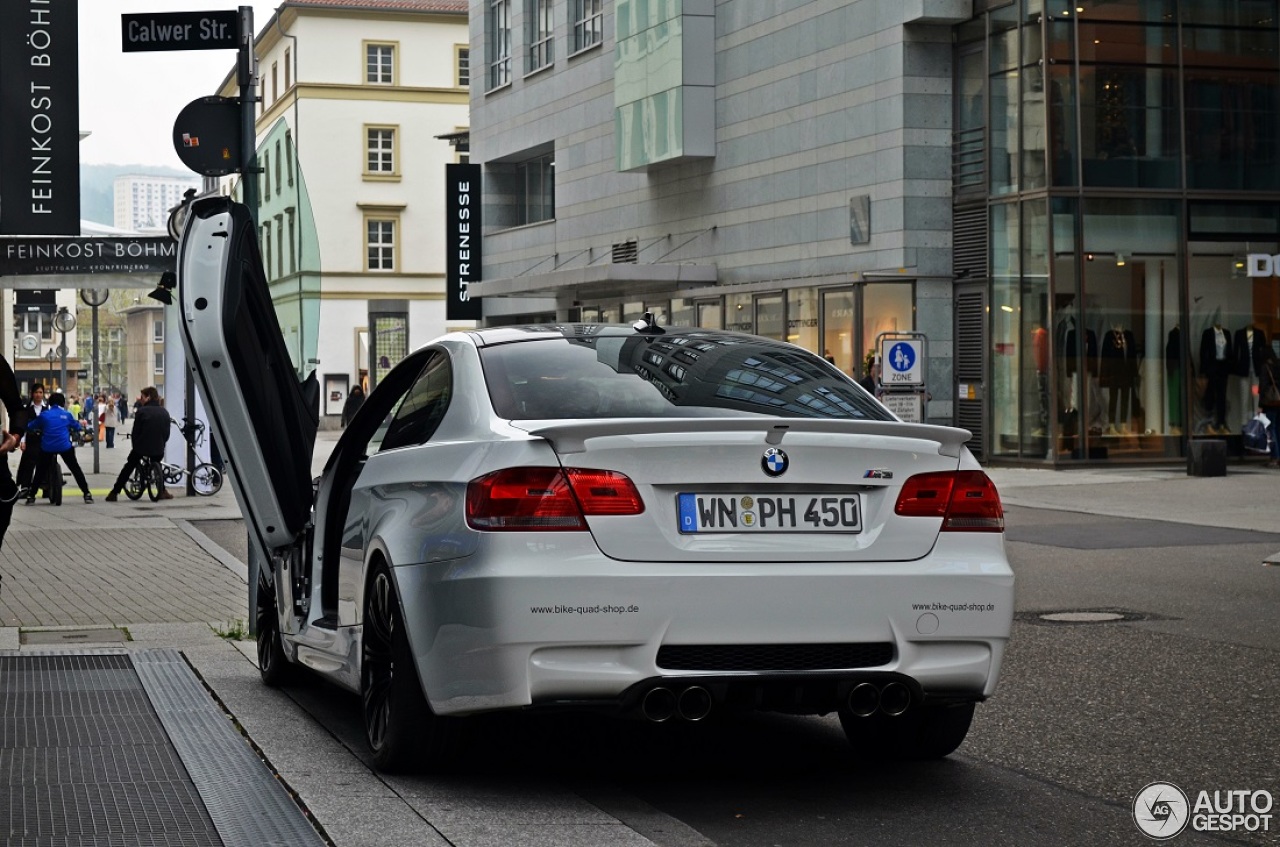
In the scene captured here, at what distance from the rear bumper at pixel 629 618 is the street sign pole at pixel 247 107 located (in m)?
4.61

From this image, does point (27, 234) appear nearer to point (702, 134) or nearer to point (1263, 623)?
point (702, 134)

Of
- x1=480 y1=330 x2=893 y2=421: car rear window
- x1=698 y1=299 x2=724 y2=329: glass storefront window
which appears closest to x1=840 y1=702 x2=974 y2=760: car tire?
x1=480 y1=330 x2=893 y2=421: car rear window

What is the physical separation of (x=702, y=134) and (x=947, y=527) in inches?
1298

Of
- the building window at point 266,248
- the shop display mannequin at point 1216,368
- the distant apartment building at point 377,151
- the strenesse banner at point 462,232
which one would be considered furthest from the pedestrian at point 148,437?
the distant apartment building at point 377,151

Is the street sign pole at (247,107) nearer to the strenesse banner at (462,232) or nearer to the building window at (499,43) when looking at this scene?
the building window at (499,43)

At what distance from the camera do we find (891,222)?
3158 centimetres

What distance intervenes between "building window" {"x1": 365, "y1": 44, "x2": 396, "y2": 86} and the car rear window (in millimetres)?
69731

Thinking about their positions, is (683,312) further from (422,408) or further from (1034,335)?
(422,408)

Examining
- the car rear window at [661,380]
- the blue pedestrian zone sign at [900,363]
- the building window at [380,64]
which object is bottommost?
the car rear window at [661,380]

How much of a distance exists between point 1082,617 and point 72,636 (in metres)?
5.88

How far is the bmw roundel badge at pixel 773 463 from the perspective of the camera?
549 centimetres

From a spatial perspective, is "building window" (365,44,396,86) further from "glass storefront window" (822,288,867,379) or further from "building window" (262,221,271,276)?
"building window" (262,221,271,276)

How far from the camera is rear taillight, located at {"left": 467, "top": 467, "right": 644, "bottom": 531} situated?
5383 millimetres

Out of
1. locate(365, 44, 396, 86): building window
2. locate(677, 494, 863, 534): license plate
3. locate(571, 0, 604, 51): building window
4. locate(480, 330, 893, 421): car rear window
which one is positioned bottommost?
locate(677, 494, 863, 534): license plate
